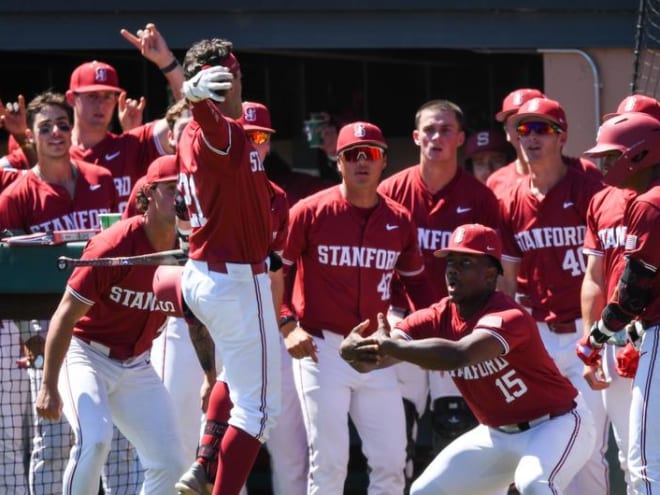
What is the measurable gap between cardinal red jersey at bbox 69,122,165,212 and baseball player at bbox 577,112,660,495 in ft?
9.39

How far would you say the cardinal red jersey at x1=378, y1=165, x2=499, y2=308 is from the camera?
7070 millimetres

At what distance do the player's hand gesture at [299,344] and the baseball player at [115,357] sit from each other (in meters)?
0.67

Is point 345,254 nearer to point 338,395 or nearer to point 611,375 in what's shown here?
point 338,395

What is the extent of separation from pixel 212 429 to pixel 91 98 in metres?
2.90

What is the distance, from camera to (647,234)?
5480 millimetres

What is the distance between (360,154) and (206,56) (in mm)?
1831

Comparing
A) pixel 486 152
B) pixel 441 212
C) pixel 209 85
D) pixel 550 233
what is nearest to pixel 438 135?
pixel 441 212

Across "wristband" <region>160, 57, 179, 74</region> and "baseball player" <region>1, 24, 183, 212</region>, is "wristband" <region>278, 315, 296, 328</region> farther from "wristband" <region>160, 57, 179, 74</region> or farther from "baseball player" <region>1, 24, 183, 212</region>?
"wristband" <region>160, 57, 179, 74</region>

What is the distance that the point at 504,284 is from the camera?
7.00 meters

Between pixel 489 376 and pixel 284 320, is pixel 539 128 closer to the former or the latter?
pixel 284 320

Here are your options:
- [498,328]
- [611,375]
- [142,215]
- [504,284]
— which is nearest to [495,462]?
[498,328]

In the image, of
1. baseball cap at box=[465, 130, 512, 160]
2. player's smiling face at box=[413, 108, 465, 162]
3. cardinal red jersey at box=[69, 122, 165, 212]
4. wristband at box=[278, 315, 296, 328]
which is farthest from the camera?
baseball cap at box=[465, 130, 512, 160]

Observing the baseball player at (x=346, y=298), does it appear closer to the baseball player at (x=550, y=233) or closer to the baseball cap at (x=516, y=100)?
the baseball player at (x=550, y=233)

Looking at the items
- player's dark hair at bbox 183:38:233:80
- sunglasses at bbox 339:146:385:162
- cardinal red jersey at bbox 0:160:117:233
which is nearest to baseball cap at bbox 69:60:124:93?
cardinal red jersey at bbox 0:160:117:233
